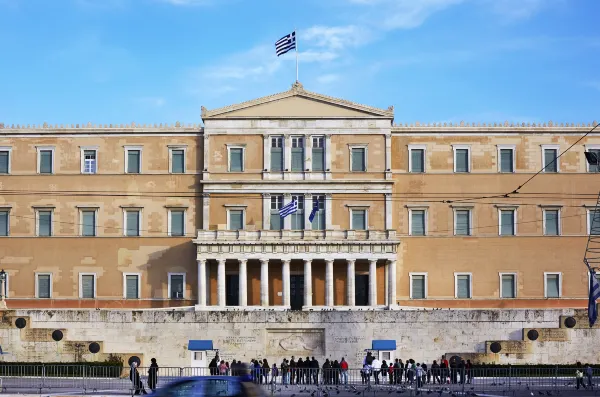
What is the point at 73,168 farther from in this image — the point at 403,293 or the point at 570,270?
the point at 570,270

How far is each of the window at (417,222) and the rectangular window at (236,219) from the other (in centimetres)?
966

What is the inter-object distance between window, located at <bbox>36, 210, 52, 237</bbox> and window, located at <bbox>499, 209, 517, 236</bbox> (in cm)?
2598

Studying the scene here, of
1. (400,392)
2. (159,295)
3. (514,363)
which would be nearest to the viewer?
(400,392)

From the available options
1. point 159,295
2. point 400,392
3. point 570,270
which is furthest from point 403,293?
point 400,392

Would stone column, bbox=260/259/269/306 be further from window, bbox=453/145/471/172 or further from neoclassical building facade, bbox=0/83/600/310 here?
window, bbox=453/145/471/172

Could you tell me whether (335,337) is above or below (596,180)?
below

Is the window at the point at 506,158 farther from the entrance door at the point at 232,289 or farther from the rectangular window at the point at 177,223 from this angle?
the rectangular window at the point at 177,223

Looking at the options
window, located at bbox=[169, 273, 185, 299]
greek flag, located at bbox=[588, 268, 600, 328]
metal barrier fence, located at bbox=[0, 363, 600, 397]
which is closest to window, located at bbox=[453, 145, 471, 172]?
window, located at bbox=[169, 273, 185, 299]

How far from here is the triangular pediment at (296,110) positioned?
6588 cm

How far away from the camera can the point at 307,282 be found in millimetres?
63438

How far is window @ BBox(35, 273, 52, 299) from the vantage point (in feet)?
214

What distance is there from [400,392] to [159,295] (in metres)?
27.9

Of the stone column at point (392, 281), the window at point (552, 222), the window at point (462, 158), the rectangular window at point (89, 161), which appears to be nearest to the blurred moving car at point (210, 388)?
A: the stone column at point (392, 281)

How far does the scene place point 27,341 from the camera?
50688 millimetres
